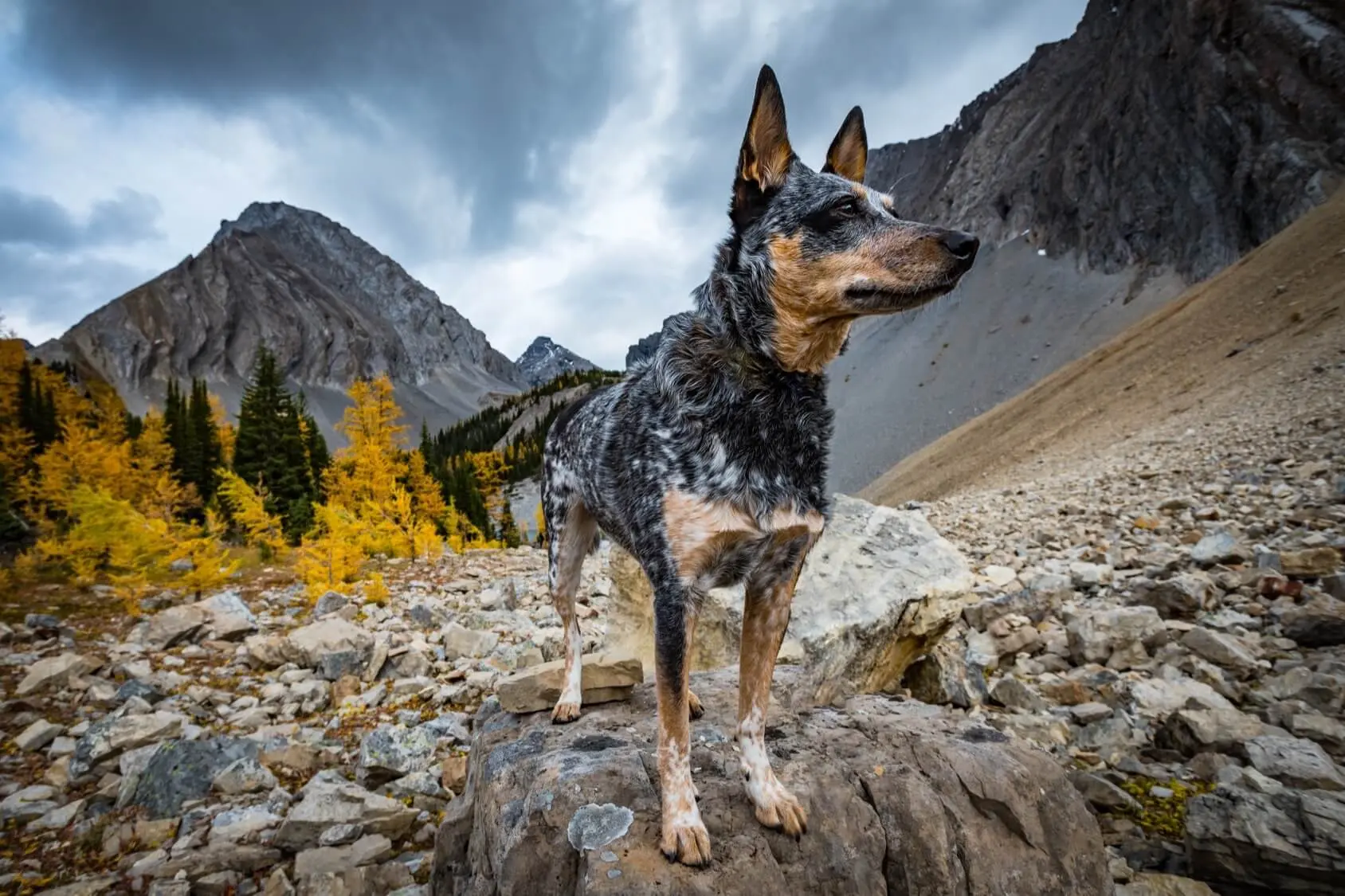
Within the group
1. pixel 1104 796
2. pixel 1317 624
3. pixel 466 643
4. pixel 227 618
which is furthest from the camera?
pixel 227 618

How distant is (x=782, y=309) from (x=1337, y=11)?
8373 cm

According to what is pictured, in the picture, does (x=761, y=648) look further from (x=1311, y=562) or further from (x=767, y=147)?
(x=1311, y=562)

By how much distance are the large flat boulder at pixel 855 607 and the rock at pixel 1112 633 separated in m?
1.32

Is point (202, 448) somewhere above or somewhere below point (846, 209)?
above

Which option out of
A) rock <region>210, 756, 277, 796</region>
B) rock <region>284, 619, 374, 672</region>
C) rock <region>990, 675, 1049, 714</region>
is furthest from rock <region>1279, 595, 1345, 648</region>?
rock <region>284, 619, 374, 672</region>

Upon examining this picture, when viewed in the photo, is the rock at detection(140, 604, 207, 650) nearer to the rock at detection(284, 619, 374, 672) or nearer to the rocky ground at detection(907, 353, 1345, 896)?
the rock at detection(284, 619, 374, 672)

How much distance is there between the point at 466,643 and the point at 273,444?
139ft

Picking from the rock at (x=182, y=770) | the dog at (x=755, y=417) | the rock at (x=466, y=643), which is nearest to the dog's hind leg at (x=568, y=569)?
the dog at (x=755, y=417)

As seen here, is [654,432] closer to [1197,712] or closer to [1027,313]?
[1197,712]

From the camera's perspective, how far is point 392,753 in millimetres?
6180

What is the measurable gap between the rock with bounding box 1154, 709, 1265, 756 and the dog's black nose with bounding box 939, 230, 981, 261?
460 centimetres

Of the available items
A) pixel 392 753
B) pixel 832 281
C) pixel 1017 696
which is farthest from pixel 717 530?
pixel 392 753

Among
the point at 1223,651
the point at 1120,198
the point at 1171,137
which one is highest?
the point at 1171,137

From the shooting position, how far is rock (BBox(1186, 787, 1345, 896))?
3299 mm
